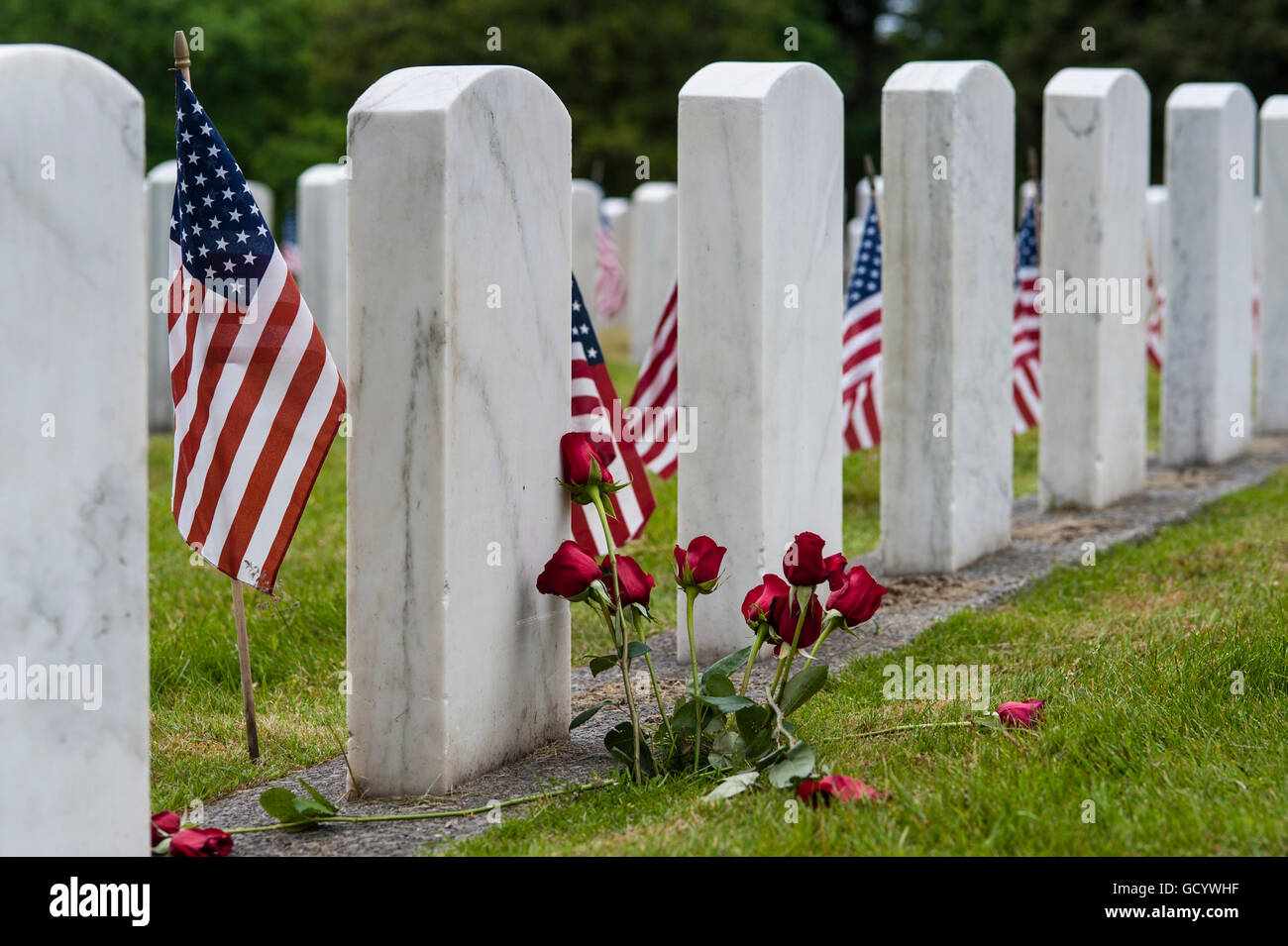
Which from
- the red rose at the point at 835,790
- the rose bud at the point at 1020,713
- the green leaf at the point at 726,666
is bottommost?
the red rose at the point at 835,790

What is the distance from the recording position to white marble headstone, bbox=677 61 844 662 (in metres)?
4.98

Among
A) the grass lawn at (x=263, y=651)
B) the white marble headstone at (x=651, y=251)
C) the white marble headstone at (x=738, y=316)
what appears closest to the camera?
the grass lawn at (x=263, y=651)

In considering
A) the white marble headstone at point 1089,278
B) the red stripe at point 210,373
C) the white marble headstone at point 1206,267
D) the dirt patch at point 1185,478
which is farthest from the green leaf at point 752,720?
the white marble headstone at point 1206,267

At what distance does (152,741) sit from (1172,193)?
6.84m

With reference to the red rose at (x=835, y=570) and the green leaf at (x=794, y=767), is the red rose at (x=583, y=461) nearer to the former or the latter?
the red rose at (x=835, y=570)

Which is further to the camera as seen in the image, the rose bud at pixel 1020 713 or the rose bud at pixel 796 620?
the rose bud at pixel 1020 713

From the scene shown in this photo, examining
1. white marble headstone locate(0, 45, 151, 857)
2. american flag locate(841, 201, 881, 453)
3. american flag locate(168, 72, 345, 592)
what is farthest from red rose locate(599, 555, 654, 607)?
american flag locate(841, 201, 881, 453)

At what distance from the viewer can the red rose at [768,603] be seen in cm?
375

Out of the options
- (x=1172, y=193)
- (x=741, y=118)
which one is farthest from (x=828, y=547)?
(x=1172, y=193)

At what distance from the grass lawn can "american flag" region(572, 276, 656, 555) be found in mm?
529

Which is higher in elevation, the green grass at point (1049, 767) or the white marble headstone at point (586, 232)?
the white marble headstone at point (586, 232)

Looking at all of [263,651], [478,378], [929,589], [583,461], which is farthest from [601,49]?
[478,378]

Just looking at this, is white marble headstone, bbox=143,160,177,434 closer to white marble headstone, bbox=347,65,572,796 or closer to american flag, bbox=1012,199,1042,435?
american flag, bbox=1012,199,1042,435
